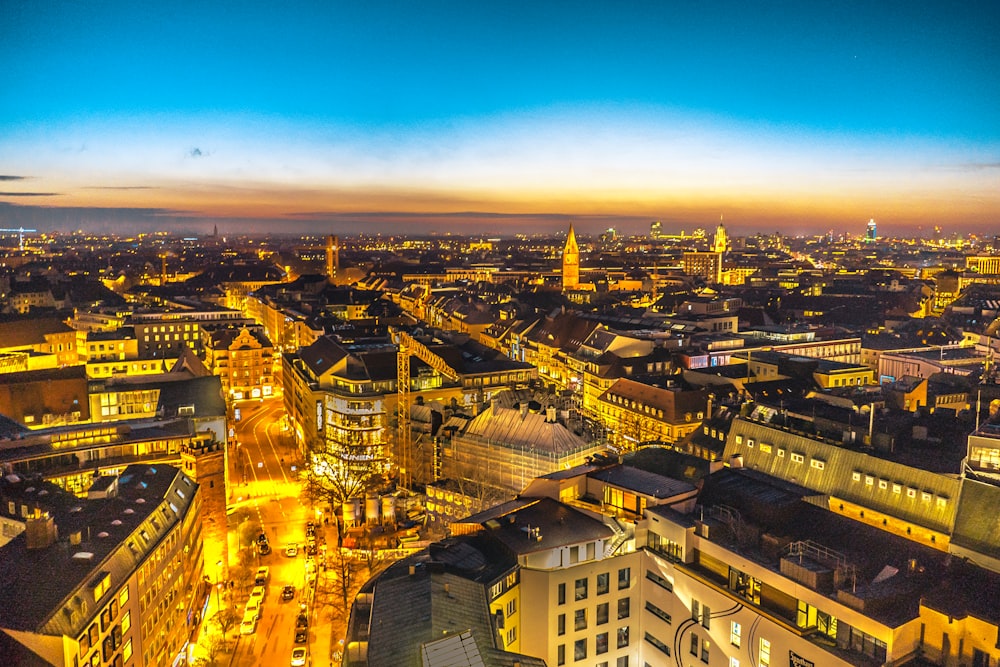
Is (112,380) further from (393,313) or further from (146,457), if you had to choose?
(393,313)

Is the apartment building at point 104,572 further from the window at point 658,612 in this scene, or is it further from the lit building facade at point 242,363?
the lit building facade at point 242,363

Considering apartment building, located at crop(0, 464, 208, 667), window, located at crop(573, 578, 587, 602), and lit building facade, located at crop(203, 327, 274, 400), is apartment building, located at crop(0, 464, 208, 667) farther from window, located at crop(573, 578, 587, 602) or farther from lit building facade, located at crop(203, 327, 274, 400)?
lit building facade, located at crop(203, 327, 274, 400)

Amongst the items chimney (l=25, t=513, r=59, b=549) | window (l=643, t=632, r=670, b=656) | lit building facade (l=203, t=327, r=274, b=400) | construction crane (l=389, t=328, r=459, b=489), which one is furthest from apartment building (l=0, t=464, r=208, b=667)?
lit building facade (l=203, t=327, r=274, b=400)

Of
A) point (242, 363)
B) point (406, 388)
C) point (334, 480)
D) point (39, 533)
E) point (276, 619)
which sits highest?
point (39, 533)

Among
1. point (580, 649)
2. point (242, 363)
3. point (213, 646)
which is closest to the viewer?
point (580, 649)

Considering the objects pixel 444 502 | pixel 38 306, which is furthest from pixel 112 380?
pixel 38 306

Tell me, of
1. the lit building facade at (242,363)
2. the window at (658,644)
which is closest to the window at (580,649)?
the window at (658,644)

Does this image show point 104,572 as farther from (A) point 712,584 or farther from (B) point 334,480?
(B) point 334,480

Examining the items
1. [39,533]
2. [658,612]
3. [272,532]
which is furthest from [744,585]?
[272,532]
